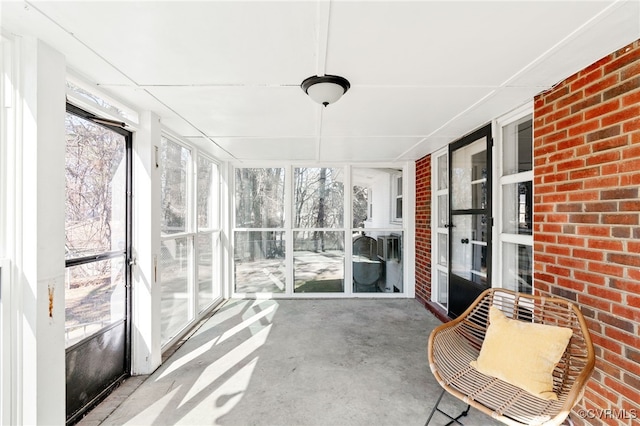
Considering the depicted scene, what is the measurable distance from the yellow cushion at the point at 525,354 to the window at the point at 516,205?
84 cm


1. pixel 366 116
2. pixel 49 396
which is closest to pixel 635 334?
pixel 366 116

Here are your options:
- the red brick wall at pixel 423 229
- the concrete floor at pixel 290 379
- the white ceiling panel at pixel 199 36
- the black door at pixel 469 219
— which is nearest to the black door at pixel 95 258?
the concrete floor at pixel 290 379

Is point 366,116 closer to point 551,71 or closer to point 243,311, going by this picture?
point 551,71

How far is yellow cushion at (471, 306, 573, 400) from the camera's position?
1.67 m

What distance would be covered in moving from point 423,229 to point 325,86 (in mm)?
3476

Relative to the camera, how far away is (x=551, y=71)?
1846 millimetres

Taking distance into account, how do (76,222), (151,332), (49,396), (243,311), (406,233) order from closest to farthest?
1. (49,396)
2. (76,222)
3. (151,332)
4. (243,311)
5. (406,233)

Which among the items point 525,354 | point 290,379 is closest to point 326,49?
point 525,354

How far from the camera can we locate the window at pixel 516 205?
8.16ft

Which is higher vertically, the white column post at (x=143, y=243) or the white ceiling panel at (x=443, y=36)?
the white ceiling panel at (x=443, y=36)

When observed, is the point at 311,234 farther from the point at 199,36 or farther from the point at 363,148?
the point at 199,36

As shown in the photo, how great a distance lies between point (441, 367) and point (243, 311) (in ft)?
10.5

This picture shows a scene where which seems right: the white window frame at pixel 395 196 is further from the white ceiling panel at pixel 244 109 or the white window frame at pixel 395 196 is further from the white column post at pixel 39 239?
the white column post at pixel 39 239

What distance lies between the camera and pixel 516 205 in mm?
2650
